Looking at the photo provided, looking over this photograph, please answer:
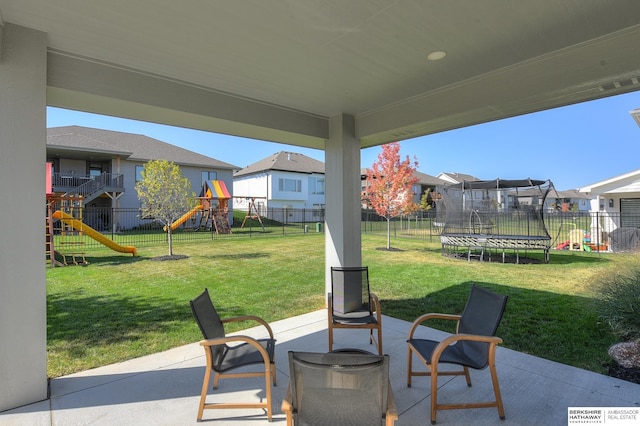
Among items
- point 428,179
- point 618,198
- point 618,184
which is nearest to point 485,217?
point 618,184

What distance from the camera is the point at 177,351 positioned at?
407 centimetres

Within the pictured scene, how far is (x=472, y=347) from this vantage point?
2.95 meters

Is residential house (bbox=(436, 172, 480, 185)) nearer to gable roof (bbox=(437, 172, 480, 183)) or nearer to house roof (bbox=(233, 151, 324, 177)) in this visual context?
gable roof (bbox=(437, 172, 480, 183))

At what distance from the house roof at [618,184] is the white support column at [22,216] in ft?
65.7

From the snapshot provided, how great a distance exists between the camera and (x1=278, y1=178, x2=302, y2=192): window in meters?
31.3

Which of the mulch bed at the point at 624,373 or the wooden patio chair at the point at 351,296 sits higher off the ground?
the wooden patio chair at the point at 351,296

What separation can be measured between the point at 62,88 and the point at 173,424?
3343 mm

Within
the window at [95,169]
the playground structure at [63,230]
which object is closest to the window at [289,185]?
the window at [95,169]

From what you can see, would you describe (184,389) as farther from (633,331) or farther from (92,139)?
(92,139)

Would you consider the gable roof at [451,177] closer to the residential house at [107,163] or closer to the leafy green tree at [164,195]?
the residential house at [107,163]

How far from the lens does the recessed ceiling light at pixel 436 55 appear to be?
132 inches

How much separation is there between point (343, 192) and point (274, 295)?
300cm

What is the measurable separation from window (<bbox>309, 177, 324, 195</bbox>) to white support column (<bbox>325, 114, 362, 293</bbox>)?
28180 millimetres

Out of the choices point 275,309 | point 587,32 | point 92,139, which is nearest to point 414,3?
point 587,32
